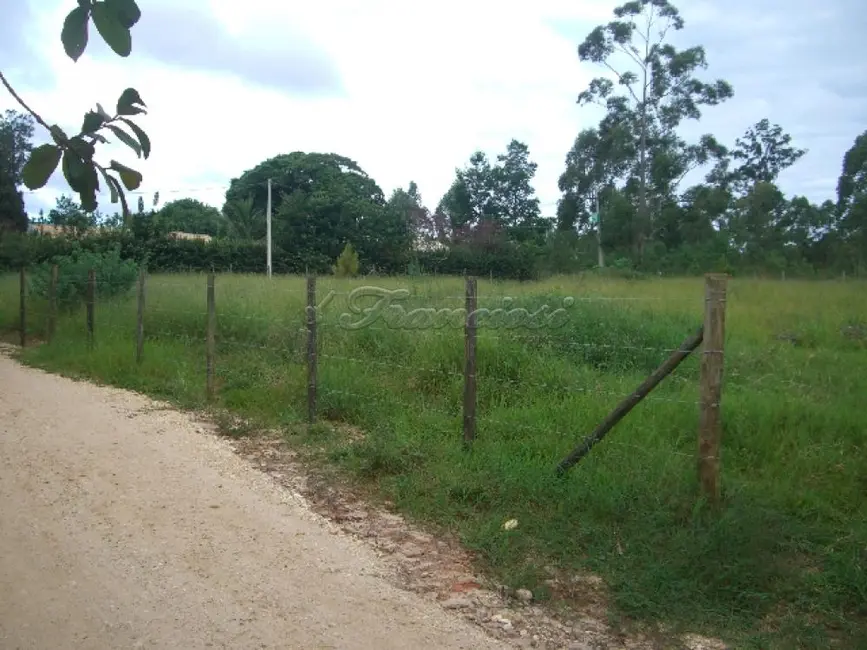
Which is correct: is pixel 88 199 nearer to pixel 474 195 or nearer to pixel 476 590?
pixel 476 590

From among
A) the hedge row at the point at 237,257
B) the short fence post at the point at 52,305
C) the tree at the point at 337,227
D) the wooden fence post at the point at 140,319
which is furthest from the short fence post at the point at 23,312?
the tree at the point at 337,227

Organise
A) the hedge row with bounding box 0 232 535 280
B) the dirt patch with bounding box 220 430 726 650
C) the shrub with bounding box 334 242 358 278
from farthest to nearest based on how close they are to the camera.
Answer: the shrub with bounding box 334 242 358 278 < the hedge row with bounding box 0 232 535 280 < the dirt patch with bounding box 220 430 726 650

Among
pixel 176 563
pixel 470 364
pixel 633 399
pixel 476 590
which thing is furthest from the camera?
pixel 470 364

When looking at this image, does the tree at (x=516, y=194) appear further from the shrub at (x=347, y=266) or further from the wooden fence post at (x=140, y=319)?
the wooden fence post at (x=140, y=319)

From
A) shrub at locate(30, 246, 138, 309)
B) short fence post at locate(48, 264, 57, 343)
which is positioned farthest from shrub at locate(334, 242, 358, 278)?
short fence post at locate(48, 264, 57, 343)

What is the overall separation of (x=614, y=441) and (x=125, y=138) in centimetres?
415

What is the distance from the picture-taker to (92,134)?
1.62 m

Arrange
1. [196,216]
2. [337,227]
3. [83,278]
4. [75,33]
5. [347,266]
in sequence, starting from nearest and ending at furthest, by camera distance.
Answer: [75,33], [83,278], [347,266], [337,227], [196,216]

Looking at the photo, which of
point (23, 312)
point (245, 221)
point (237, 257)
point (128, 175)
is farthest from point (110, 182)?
point (245, 221)

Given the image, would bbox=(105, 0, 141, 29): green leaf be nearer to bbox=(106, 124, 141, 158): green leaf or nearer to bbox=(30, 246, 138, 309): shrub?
bbox=(106, 124, 141, 158): green leaf

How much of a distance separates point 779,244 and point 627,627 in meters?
24.5

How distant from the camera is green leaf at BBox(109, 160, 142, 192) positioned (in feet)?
5.47

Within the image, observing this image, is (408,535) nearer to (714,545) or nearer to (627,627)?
(627,627)

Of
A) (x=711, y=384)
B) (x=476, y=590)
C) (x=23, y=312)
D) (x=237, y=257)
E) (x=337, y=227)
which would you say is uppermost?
(x=337, y=227)
